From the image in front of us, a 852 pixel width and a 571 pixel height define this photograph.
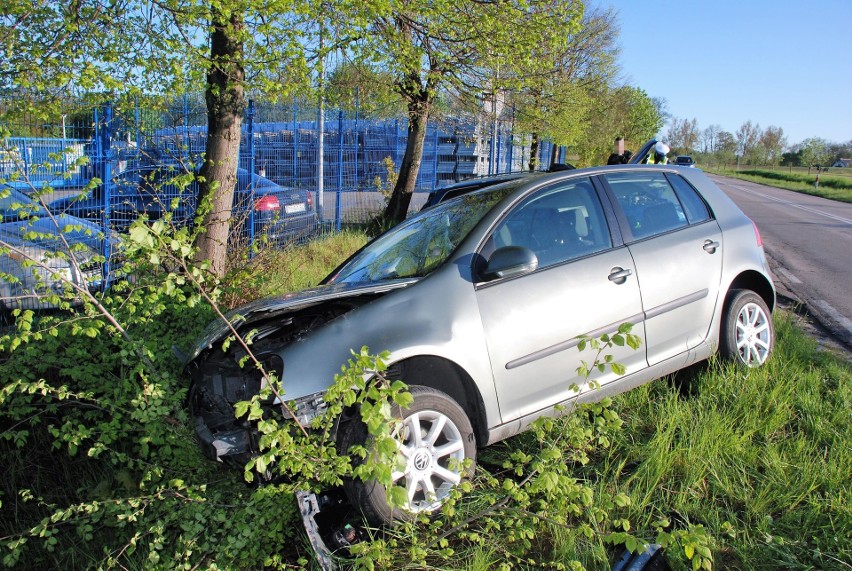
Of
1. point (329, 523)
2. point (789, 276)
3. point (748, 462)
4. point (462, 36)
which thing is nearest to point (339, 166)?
point (462, 36)

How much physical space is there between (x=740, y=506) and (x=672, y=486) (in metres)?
0.31

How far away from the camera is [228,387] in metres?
3.48

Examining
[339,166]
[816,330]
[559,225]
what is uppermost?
[339,166]

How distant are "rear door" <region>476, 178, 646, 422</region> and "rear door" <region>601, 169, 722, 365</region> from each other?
148 mm

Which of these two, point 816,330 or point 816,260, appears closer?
point 816,330

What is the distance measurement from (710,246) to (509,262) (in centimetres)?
177

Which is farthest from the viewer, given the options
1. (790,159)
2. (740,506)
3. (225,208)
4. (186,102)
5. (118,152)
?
(790,159)

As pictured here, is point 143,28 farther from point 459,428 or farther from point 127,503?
point 459,428

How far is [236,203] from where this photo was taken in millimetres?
9039

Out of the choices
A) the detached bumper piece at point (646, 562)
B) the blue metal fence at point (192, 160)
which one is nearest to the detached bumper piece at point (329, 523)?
the detached bumper piece at point (646, 562)

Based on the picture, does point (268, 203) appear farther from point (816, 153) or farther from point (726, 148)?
point (726, 148)

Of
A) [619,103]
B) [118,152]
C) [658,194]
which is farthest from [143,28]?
[619,103]

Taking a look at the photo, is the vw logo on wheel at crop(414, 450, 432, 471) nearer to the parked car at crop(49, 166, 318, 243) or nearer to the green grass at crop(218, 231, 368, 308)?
the green grass at crop(218, 231, 368, 308)

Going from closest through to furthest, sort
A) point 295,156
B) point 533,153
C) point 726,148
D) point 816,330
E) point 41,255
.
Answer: point 41,255 → point 816,330 → point 295,156 → point 533,153 → point 726,148
